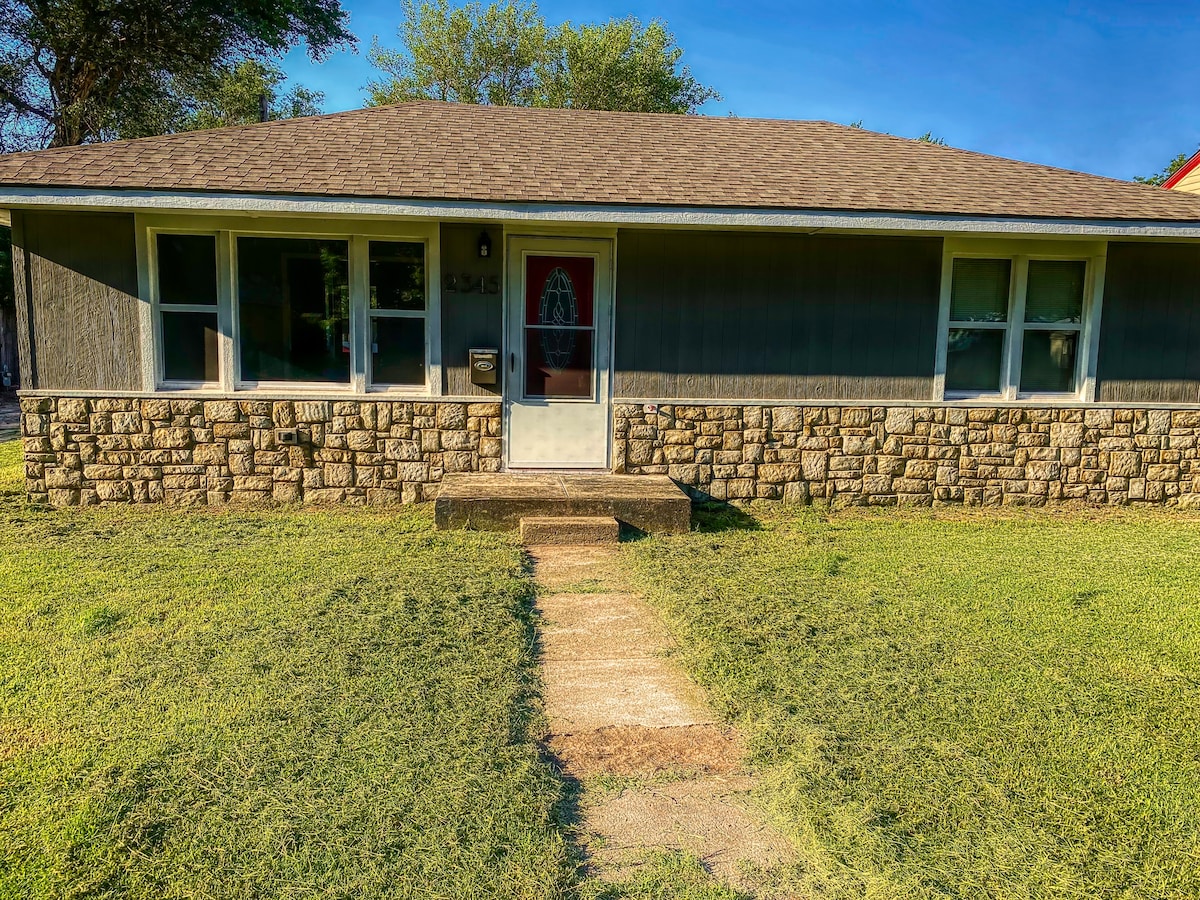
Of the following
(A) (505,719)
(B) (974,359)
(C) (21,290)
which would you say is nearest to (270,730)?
(A) (505,719)

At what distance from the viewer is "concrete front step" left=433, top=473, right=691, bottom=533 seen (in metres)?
6.58

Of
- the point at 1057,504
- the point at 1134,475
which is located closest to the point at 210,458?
the point at 1057,504

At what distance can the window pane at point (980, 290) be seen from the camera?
26.2ft

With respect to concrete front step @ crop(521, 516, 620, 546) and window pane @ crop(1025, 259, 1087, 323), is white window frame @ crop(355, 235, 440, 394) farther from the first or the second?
window pane @ crop(1025, 259, 1087, 323)

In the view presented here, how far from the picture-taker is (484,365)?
7477 millimetres

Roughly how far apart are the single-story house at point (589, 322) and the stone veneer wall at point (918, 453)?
27 millimetres

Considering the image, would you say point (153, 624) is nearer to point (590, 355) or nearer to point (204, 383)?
point (204, 383)

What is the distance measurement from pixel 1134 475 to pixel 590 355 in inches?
217

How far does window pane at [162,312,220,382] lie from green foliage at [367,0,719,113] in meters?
21.1

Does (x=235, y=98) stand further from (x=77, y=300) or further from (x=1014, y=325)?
(x=1014, y=325)

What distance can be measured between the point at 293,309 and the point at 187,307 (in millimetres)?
897

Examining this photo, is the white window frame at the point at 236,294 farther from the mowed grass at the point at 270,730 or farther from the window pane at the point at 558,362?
the mowed grass at the point at 270,730

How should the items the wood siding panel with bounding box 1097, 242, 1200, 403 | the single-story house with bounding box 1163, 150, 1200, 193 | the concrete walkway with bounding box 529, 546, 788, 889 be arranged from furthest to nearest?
the single-story house with bounding box 1163, 150, 1200, 193 < the wood siding panel with bounding box 1097, 242, 1200, 403 < the concrete walkway with bounding box 529, 546, 788, 889

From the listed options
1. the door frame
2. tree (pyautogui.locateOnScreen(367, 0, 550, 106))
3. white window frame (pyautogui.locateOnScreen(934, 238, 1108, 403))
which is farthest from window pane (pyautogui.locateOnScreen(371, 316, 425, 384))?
tree (pyautogui.locateOnScreen(367, 0, 550, 106))
